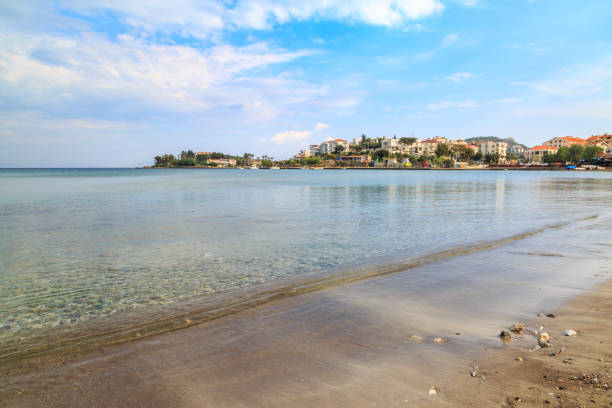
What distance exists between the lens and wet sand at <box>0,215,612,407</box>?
12.4ft

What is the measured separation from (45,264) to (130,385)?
8.66m

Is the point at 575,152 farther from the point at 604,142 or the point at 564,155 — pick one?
the point at 604,142

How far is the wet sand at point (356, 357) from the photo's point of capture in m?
3.77

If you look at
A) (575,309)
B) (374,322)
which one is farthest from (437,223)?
(374,322)

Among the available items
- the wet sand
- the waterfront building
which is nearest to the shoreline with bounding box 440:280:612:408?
the wet sand

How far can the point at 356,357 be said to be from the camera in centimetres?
462

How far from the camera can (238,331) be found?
559cm

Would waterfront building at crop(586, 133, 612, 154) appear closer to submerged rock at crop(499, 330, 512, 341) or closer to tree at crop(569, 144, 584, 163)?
tree at crop(569, 144, 584, 163)

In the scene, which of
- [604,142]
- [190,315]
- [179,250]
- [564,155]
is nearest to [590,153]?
[564,155]

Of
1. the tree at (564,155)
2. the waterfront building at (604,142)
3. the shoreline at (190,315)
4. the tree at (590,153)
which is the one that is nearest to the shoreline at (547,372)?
the shoreline at (190,315)

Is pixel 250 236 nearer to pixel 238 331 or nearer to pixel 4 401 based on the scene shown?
pixel 238 331

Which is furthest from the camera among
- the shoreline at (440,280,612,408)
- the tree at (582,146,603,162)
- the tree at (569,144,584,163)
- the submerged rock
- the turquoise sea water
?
the tree at (569,144,584,163)

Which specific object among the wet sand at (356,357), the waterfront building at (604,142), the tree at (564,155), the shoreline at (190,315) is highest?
the waterfront building at (604,142)

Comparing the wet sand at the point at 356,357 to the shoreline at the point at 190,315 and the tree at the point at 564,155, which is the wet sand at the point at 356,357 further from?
the tree at the point at 564,155
